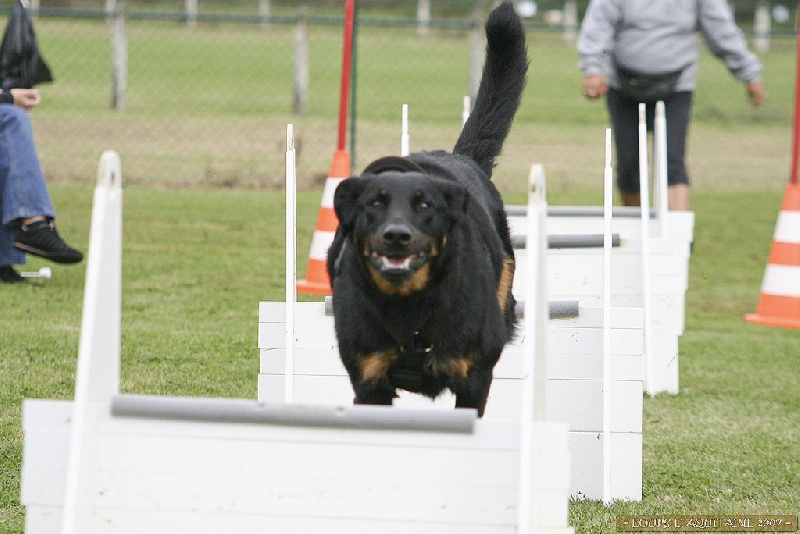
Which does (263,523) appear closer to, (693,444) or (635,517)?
(635,517)

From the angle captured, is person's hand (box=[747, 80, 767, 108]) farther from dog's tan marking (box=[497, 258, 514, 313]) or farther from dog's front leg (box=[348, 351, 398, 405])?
dog's front leg (box=[348, 351, 398, 405])

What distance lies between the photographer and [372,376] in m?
2.96

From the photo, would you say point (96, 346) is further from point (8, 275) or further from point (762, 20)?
point (762, 20)

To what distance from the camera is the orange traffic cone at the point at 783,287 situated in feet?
20.8

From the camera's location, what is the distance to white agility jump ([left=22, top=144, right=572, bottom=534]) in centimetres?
235

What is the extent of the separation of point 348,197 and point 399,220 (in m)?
0.23

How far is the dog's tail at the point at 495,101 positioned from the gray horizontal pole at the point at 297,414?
184 cm

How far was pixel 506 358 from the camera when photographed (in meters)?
3.54

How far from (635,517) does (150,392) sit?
1915mm

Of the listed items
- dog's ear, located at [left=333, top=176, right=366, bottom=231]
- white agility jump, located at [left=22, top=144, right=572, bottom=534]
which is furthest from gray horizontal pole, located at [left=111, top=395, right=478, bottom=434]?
dog's ear, located at [left=333, top=176, right=366, bottom=231]

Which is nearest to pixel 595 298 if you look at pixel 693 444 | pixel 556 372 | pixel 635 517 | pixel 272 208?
pixel 693 444

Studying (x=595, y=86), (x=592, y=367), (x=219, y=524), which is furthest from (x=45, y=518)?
(x=595, y=86)

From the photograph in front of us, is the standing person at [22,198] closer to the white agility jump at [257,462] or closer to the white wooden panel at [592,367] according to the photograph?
the white wooden panel at [592,367]

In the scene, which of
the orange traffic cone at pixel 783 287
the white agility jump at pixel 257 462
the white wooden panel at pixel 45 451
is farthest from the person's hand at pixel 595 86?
the white wooden panel at pixel 45 451
